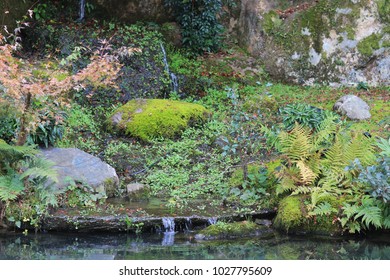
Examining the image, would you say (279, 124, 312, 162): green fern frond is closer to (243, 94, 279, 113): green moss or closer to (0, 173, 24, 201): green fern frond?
(243, 94, 279, 113): green moss

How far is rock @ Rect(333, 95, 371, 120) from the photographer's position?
13891 mm

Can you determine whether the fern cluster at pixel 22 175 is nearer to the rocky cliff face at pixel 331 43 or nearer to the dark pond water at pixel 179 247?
the dark pond water at pixel 179 247

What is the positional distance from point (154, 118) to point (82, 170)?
272cm

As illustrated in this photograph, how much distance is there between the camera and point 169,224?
30.9 feet

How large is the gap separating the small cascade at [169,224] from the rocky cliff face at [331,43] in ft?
25.7

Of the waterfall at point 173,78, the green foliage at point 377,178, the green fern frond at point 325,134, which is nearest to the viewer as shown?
the green foliage at point 377,178

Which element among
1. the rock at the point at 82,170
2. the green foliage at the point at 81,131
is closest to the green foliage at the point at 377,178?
the rock at the point at 82,170

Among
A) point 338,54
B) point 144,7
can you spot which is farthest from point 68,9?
point 338,54

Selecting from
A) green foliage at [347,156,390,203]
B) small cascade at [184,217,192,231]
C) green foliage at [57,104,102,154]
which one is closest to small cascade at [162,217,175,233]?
small cascade at [184,217,192,231]

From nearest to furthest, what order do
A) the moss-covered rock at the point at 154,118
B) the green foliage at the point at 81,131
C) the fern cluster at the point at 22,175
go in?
the fern cluster at the point at 22,175 < the green foliage at the point at 81,131 < the moss-covered rock at the point at 154,118

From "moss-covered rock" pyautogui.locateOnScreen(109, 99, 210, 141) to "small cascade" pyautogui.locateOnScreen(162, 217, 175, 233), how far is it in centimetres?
338

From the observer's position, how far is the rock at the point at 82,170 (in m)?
10.2

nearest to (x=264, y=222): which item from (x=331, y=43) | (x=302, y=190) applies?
(x=302, y=190)

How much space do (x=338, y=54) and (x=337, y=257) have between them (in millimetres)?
8686
